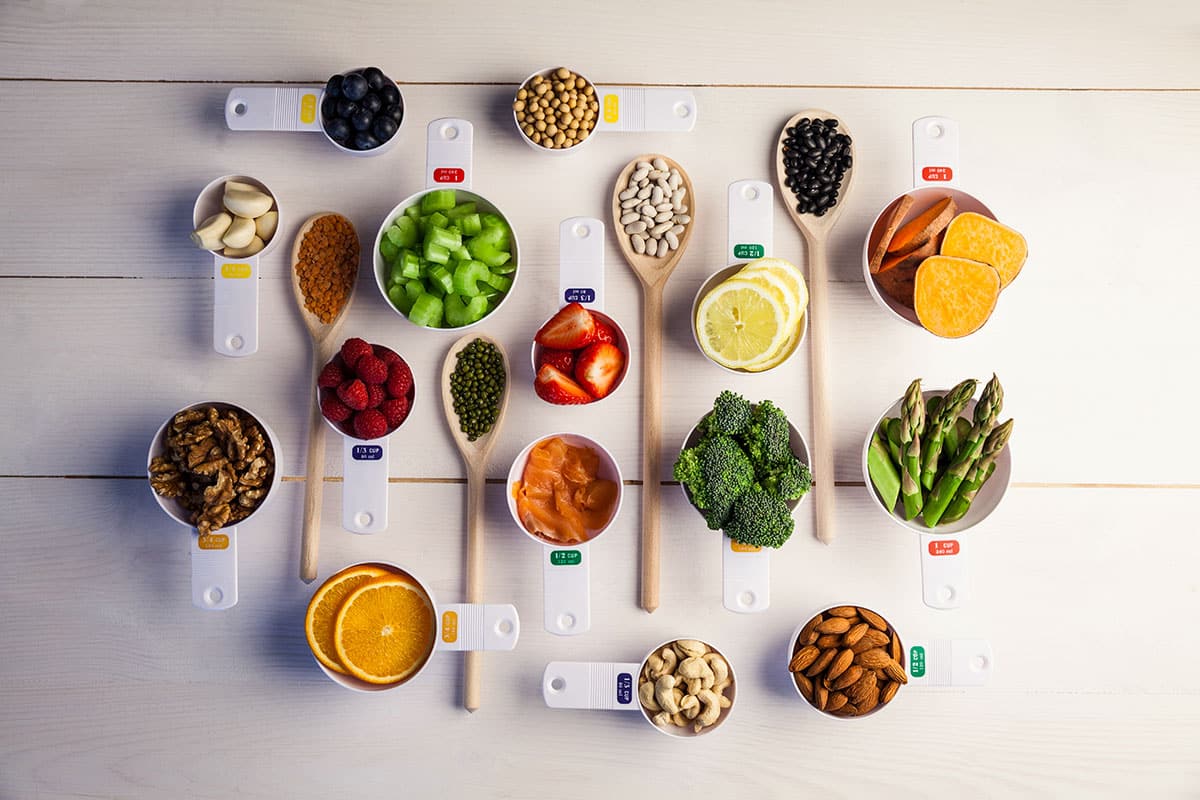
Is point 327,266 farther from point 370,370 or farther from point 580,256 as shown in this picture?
point 580,256

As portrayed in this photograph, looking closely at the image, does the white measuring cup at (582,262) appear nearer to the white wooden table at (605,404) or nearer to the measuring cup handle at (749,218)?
the white wooden table at (605,404)

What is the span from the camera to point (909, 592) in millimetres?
1536

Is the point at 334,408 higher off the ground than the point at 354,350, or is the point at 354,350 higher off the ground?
the point at 354,350

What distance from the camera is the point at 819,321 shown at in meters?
1.53

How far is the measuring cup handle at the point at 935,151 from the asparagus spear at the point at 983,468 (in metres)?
0.53

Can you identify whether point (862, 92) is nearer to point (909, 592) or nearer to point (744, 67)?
point (744, 67)

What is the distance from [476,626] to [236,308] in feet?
2.62

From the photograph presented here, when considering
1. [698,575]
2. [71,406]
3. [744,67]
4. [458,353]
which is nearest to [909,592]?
[698,575]

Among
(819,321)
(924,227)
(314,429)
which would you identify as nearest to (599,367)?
(819,321)

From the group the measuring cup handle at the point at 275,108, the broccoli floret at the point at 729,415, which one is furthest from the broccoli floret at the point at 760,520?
the measuring cup handle at the point at 275,108

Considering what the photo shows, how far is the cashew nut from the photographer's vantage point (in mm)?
1399

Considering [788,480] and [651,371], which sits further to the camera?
[651,371]

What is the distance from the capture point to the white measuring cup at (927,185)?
58.5 inches

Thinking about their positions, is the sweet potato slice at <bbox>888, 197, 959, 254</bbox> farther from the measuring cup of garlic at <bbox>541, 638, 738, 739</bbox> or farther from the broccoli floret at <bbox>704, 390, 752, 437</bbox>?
the measuring cup of garlic at <bbox>541, 638, 738, 739</bbox>
